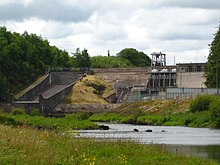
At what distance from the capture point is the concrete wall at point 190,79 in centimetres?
16362

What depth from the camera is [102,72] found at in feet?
594

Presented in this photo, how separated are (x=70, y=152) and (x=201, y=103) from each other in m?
86.5

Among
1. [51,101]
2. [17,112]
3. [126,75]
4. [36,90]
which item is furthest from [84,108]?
[17,112]

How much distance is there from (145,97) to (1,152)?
12825cm

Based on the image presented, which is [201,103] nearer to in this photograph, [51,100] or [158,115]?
[158,115]

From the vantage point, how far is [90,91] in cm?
16638

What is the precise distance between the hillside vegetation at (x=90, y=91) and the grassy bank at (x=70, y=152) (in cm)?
12351

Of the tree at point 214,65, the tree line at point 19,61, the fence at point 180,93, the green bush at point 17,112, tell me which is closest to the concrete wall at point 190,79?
the fence at point 180,93

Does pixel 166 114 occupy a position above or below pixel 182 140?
below

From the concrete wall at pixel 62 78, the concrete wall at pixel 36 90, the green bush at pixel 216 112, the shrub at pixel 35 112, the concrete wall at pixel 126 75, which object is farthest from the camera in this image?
the concrete wall at pixel 126 75

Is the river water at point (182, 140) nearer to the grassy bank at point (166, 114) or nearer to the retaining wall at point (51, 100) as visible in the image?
the grassy bank at point (166, 114)

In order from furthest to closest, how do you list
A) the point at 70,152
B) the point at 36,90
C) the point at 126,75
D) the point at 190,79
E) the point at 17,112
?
the point at 126,75 < the point at 190,79 < the point at 36,90 < the point at 17,112 < the point at 70,152

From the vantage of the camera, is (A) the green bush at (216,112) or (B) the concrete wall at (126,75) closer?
(A) the green bush at (216,112)

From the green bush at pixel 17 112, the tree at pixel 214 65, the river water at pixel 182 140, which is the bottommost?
the green bush at pixel 17 112
